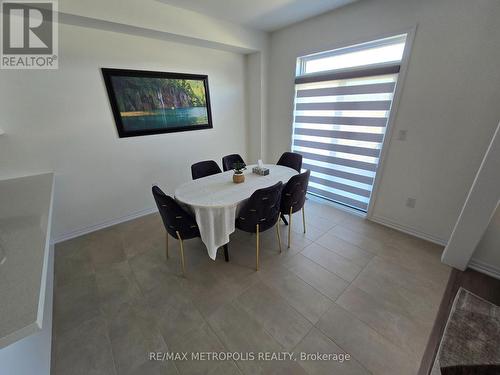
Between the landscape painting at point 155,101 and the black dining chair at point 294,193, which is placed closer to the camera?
the black dining chair at point 294,193

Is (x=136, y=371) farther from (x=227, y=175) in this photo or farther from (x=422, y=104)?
(x=422, y=104)

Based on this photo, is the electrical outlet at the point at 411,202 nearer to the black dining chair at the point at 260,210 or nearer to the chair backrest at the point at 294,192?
the chair backrest at the point at 294,192

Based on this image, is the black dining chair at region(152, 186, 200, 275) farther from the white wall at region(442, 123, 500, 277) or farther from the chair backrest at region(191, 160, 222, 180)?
the white wall at region(442, 123, 500, 277)

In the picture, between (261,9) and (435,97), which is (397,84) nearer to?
(435,97)

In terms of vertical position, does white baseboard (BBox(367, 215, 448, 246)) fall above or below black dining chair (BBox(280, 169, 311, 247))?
below

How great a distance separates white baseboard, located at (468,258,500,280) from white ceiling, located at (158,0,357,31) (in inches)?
120

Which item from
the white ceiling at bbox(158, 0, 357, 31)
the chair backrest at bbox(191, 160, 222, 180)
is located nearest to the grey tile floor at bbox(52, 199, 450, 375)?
the chair backrest at bbox(191, 160, 222, 180)

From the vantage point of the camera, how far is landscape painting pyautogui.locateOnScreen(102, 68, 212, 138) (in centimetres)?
242

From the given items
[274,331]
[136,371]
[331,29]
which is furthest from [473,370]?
[331,29]

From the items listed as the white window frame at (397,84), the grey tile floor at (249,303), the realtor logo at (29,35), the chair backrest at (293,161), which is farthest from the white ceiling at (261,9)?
the grey tile floor at (249,303)

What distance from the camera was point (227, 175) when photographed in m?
2.43

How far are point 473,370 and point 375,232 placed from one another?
4.58 feet

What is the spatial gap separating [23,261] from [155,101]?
235 centimetres

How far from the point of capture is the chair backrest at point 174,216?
5.34ft
